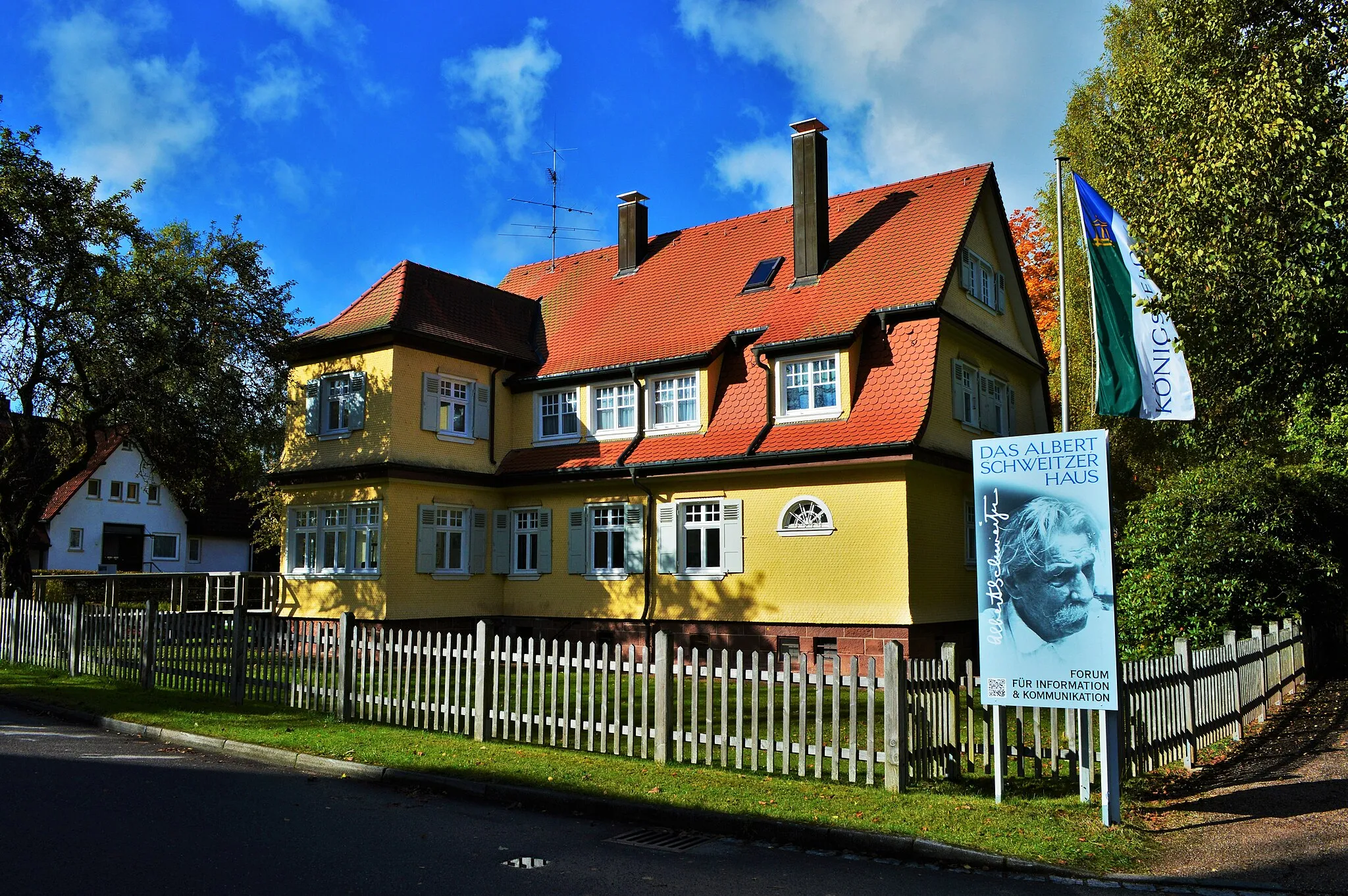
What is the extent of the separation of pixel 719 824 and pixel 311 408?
64.4 feet

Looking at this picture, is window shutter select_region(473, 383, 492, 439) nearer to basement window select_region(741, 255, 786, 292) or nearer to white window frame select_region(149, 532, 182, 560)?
basement window select_region(741, 255, 786, 292)

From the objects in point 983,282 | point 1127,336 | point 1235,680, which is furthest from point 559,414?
point 1235,680

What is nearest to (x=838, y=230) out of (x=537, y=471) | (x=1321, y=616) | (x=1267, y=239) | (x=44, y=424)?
(x=537, y=471)

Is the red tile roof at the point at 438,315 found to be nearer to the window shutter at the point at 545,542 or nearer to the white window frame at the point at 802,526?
the window shutter at the point at 545,542

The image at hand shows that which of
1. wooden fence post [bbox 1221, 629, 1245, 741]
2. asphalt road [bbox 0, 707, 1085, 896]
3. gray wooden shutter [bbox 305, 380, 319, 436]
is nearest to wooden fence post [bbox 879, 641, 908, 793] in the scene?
asphalt road [bbox 0, 707, 1085, 896]

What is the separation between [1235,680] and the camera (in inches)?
505

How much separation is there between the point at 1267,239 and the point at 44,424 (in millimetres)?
25208

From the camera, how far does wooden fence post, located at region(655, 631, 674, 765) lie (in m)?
10.7

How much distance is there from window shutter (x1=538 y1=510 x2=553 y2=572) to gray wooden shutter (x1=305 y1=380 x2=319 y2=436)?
6014mm

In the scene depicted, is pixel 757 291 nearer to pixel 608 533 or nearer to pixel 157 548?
pixel 608 533

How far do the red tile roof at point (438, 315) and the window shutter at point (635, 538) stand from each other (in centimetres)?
541

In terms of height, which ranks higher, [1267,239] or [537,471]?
[1267,239]

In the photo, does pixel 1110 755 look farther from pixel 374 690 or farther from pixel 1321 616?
pixel 1321 616

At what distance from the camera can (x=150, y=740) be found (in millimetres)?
12547
